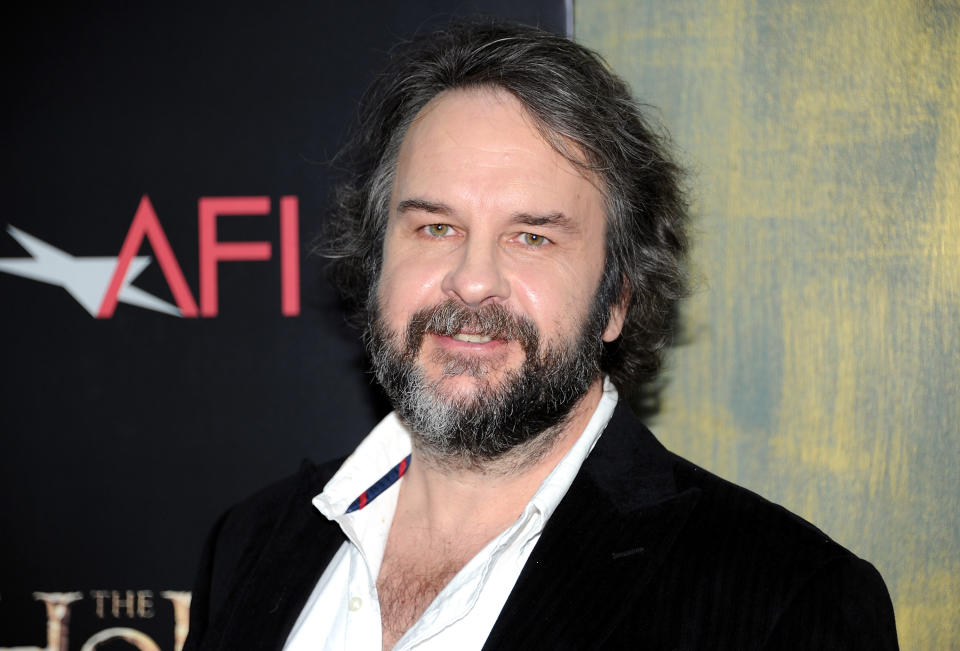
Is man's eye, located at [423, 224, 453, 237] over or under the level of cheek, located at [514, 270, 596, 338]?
over

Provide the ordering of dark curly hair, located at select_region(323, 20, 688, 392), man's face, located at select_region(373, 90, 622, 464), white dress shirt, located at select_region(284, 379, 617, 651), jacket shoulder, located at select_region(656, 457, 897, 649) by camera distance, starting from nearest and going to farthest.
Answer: jacket shoulder, located at select_region(656, 457, 897, 649) → white dress shirt, located at select_region(284, 379, 617, 651) → man's face, located at select_region(373, 90, 622, 464) → dark curly hair, located at select_region(323, 20, 688, 392)

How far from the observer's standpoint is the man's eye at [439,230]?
1.59 meters

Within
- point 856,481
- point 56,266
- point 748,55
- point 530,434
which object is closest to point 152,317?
point 56,266

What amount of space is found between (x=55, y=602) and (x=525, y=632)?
136 cm

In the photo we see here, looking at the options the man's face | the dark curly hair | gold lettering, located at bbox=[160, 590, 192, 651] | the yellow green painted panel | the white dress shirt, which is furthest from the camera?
gold lettering, located at bbox=[160, 590, 192, 651]

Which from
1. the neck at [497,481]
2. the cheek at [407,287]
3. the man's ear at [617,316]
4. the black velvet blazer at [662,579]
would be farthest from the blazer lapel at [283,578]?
the man's ear at [617,316]

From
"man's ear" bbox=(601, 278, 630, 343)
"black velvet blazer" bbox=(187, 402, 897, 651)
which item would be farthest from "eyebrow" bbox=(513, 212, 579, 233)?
"black velvet blazer" bbox=(187, 402, 897, 651)

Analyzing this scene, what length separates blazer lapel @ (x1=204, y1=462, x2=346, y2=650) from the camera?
1.56 meters

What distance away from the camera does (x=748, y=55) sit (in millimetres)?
1954

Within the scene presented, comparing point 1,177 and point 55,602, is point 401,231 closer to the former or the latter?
point 1,177

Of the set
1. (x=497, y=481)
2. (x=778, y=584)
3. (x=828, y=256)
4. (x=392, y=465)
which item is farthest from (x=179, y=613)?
(x=828, y=256)

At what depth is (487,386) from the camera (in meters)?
1.54

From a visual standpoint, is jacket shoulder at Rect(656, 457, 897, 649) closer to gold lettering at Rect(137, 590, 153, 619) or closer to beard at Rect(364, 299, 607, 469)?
beard at Rect(364, 299, 607, 469)

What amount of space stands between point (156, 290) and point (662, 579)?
138 centimetres
